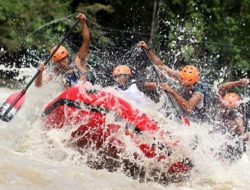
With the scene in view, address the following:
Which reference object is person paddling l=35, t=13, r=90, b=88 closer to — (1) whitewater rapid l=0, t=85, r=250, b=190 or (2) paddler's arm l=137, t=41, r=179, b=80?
(1) whitewater rapid l=0, t=85, r=250, b=190

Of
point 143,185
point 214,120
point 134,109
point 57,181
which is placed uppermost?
point 214,120

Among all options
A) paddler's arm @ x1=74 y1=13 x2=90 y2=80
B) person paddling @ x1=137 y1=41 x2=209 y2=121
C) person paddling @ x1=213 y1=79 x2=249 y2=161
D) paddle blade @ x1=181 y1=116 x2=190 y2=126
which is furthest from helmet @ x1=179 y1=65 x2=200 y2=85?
paddler's arm @ x1=74 y1=13 x2=90 y2=80

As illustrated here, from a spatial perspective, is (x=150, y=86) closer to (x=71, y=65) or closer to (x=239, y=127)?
(x=71, y=65)

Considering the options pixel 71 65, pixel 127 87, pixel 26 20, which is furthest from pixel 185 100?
pixel 26 20

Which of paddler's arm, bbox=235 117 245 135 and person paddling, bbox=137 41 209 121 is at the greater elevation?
paddler's arm, bbox=235 117 245 135

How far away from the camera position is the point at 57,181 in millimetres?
6059

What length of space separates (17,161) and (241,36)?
12.4 meters

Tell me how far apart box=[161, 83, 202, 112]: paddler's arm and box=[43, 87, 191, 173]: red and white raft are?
50 cm

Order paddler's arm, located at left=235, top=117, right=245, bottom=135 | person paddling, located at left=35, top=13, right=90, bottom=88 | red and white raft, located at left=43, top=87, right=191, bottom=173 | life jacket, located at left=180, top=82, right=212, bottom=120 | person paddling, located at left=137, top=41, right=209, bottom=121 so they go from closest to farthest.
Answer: red and white raft, located at left=43, top=87, right=191, bottom=173 < person paddling, located at left=137, top=41, right=209, bottom=121 < life jacket, located at left=180, top=82, right=212, bottom=120 < person paddling, located at left=35, top=13, right=90, bottom=88 < paddler's arm, located at left=235, top=117, right=245, bottom=135

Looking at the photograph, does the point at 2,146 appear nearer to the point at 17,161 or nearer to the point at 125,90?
the point at 17,161

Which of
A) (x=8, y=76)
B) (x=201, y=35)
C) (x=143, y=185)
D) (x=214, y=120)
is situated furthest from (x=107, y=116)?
(x=201, y=35)

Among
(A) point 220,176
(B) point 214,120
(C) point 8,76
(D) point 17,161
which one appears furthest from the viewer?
(C) point 8,76

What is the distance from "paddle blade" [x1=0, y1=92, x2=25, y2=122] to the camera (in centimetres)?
764

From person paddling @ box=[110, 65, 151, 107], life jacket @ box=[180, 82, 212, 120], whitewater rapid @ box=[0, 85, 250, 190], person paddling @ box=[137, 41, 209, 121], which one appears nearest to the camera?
whitewater rapid @ box=[0, 85, 250, 190]
